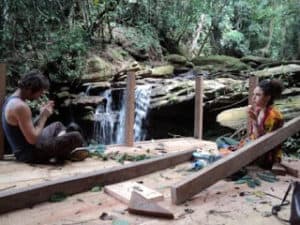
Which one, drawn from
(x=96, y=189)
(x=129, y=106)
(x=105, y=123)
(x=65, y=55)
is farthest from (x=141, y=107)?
(x=96, y=189)

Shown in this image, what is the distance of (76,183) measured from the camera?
2500 millimetres

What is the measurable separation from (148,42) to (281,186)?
32.1ft

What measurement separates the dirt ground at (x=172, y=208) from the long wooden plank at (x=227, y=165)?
0.27 ft

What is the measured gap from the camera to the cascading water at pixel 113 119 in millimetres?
8930

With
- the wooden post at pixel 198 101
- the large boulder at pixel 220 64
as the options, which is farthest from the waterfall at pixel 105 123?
the large boulder at pixel 220 64

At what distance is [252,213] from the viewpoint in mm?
2135

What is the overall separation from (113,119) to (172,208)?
23.2ft

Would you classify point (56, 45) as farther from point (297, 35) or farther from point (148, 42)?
point (297, 35)

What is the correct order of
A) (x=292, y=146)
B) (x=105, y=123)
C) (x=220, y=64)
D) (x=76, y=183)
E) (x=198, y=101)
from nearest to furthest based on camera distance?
(x=76, y=183), (x=198, y=101), (x=292, y=146), (x=105, y=123), (x=220, y=64)

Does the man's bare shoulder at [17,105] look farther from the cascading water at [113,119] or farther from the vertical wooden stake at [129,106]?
the cascading water at [113,119]

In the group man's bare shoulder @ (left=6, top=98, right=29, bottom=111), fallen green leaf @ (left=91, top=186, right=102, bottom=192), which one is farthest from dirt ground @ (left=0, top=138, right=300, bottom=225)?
man's bare shoulder @ (left=6, top=98, right=29, bottom=111)

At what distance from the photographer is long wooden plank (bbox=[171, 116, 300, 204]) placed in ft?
7.39

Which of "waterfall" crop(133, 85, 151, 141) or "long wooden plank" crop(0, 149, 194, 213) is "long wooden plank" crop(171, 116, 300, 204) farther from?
"waterfall" crop(133, 85, 151, 141)

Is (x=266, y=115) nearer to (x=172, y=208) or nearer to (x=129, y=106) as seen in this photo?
(x=172, y=208)
